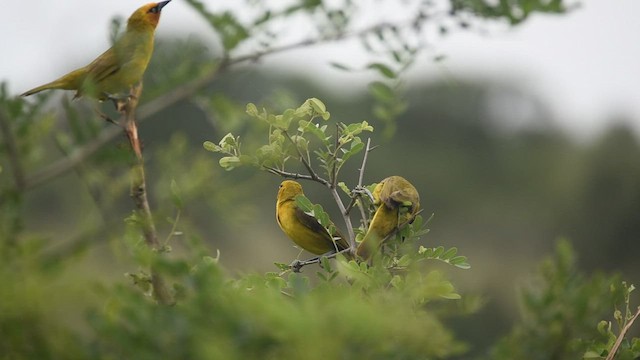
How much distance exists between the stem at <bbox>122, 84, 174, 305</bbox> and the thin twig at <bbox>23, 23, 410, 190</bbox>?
55mm

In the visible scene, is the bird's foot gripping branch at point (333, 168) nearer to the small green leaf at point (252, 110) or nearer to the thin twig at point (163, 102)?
the small green leaf at point (252, 110)

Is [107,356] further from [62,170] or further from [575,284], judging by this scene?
[575,284]

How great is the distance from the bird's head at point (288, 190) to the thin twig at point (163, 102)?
1.62m

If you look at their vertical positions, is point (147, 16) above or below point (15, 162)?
below

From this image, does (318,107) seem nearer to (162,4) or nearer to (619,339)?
(162,4)

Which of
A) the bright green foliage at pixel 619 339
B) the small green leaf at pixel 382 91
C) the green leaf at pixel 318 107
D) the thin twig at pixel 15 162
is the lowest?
the bright green foliage at pixel 619 339

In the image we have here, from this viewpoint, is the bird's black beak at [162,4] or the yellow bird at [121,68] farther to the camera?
the bird's black beak at [162,4]

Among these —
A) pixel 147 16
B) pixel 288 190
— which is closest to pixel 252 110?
pixel 147 16

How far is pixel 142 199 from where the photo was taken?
1.55 meters

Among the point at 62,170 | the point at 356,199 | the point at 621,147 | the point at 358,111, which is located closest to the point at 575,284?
the point at 356,199

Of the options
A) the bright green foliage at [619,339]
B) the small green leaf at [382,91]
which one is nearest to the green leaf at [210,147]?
the small green leaf at [382,91]

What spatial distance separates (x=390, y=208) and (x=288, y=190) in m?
1.03

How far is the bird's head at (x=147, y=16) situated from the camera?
6.97ft

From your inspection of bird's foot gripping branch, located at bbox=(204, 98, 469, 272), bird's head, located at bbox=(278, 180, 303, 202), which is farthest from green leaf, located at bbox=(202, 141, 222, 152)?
bird's head, located at bbox=(278, 180, 303, 202)
